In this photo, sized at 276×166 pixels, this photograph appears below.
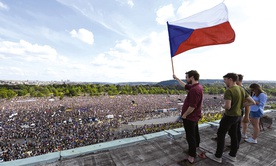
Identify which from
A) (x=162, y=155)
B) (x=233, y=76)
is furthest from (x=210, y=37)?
(x=162, y=155)

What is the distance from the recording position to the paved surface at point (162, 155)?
7.73ft

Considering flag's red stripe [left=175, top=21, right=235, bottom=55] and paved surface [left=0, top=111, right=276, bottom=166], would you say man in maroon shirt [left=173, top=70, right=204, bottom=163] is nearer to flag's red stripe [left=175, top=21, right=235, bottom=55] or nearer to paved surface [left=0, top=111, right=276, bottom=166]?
paved surface [left=0, top=111, right=276, bottom=166]

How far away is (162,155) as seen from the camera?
261cm

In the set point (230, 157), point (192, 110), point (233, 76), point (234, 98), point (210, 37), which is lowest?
point (230, 157)

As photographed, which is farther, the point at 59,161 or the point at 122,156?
the point at 122,156

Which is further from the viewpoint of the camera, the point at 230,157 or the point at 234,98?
the point at 230,157

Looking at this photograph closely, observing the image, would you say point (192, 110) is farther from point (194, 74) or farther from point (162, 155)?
point (162, 155)

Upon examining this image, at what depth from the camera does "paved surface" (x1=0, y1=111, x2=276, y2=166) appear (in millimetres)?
2355

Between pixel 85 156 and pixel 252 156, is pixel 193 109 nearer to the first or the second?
pixel 252 156

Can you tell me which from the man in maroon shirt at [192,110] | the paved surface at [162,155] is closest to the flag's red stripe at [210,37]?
the man in maroon shirt at [192,110]

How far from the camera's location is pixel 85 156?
2.49m

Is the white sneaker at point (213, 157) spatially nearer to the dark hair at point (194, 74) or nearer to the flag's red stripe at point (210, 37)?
the dark hair at point (194, 74)

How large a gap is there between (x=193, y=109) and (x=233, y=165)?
119 cm

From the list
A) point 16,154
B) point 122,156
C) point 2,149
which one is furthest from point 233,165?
point 2,149
